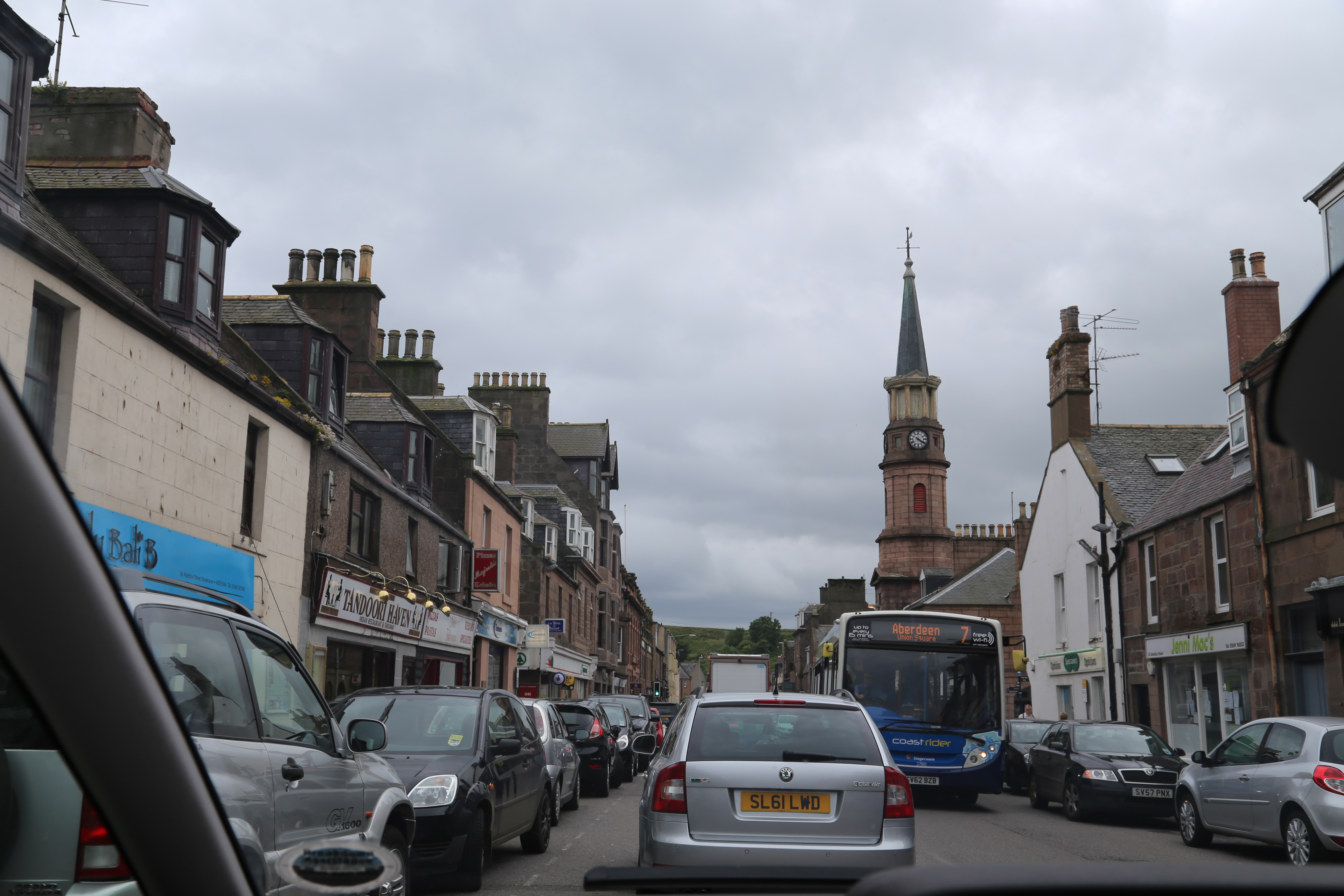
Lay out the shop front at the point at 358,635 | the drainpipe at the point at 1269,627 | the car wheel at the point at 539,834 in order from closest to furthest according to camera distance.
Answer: the car wheel at the point at 539,834, the shop front at the point at 358,635, the drainpipe at the point at 1269,627

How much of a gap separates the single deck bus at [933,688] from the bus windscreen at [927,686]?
0.01 m

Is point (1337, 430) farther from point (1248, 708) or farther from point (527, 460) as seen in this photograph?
point (527, 460)

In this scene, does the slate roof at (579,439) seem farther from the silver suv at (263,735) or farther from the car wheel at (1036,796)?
the silver suv at (263,735)

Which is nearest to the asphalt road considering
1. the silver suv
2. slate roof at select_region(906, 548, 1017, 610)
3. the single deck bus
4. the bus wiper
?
the single deck bus

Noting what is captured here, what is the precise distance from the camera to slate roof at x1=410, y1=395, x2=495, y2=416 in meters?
33.2

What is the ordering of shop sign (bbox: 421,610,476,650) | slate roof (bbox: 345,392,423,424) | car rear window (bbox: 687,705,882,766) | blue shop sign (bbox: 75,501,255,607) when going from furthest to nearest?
slate roof (bbox: 345,392,423,424)
shop sign (bbox: 421,610,476,650)
car rear window (bbox: 687,705,882,766)
blue shop sign (bbox: 75,501,255,607)

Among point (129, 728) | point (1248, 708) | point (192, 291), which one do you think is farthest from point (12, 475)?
point (1248, 708)

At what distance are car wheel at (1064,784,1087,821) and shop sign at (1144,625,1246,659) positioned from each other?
7856mm

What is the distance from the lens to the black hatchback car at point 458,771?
872cm

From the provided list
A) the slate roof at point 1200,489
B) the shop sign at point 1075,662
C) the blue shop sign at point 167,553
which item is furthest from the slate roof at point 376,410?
the blue shop sign at point 167,553

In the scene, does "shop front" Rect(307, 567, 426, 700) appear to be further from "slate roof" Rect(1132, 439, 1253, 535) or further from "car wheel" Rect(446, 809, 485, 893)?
"slate roof" Rect(1132, 439, 1253, 535)

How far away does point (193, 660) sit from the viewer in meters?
2.96

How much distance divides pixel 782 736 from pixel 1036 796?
1319 centimetres

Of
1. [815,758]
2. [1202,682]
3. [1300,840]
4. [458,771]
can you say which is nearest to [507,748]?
[458,771]
